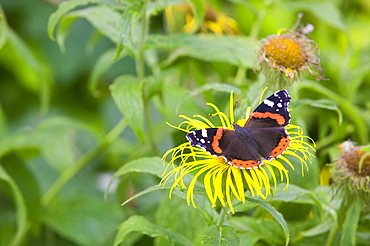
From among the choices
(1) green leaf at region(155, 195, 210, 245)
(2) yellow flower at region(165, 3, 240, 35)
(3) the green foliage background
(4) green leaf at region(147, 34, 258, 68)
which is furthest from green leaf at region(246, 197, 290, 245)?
(2) yellow flower at region(165, 3, 240, 35)

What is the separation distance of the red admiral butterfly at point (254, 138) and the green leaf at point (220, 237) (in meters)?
0.09

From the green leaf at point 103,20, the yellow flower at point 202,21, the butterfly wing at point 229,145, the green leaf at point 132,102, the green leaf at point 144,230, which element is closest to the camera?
the butterfly wing at point 229,145

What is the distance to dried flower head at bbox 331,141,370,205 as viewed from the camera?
64 centimetres

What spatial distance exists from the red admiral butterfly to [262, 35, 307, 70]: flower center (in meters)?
0.10

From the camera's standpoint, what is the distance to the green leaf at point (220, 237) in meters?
0.56

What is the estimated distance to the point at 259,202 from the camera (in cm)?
57

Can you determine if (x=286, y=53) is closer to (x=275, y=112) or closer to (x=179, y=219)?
(x=275, y=112)

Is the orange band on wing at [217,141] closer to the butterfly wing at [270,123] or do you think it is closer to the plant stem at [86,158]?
the butterfly wing at [270,123]

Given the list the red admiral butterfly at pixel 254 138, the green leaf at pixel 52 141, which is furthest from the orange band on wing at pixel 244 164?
the green leaf at pixel 52 141

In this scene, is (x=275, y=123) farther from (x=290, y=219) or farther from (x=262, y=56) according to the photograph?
(x=290, y=219)

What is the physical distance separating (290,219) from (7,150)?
527mm

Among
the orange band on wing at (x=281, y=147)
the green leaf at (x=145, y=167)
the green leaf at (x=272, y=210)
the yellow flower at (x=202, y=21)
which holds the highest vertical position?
the orange band on wing at (x=281, y=147)

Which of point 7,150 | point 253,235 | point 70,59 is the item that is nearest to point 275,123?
point 253,235

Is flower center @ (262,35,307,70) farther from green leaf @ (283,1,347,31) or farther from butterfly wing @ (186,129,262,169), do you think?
green leaf @ (283,1,347,31)
